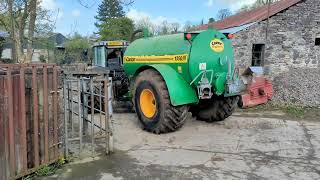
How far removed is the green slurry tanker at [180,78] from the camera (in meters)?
7.00

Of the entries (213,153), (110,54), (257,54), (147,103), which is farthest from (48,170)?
(257,54)

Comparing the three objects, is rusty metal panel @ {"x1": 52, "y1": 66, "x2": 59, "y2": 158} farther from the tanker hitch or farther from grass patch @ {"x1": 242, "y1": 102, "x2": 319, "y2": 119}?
grass patch @ {"x1": 242, "y1": 102, "x2": 319, "y2": 119}

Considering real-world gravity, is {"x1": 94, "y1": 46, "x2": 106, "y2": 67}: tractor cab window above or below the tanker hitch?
above

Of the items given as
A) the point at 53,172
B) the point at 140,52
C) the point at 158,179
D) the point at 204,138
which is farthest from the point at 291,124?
the point at 53,172

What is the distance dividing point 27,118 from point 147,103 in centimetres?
323

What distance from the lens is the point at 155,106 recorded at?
727 centimetres

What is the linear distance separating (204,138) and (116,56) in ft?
14.0

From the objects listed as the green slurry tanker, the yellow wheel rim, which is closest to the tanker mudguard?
the green slurry tanker

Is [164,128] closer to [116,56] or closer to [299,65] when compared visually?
[116,56]

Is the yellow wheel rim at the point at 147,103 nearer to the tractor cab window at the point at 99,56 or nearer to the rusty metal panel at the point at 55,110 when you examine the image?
the rusty metal panel at the point at 55,110

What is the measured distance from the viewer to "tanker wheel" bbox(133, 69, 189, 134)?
6957mm

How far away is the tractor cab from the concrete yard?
2310 millimetres

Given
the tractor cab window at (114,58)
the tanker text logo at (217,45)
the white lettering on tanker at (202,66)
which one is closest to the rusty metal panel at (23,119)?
the white lettering on tanker at (202,66)

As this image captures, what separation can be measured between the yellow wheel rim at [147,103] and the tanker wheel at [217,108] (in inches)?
50.3
